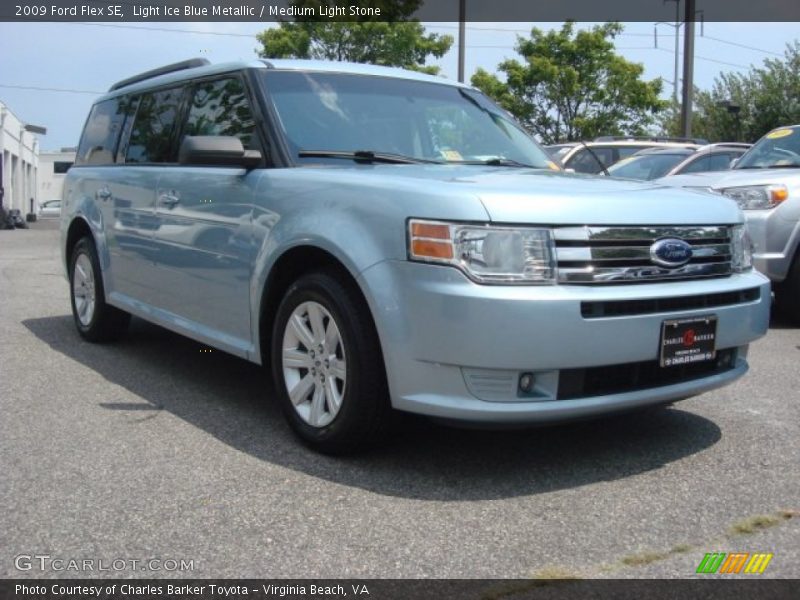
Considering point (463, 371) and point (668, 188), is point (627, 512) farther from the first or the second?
point (668, 188)

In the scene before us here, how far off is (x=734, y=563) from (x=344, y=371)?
1611 millimetres

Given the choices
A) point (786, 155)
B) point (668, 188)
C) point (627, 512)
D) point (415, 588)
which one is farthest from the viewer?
point (786, 155)

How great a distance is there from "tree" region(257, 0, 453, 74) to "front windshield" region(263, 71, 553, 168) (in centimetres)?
2177

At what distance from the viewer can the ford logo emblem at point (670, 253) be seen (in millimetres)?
3492

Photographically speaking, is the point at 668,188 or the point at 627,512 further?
the point at 668,188

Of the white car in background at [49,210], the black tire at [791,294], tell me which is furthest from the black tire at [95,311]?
the white car in background at [49,210]

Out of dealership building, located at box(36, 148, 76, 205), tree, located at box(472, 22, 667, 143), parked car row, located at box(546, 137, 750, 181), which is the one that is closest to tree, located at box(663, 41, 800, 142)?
tree, located at box(472, 22, 667, 143)

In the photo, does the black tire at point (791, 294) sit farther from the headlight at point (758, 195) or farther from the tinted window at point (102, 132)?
the tinted window at point (102, 132)

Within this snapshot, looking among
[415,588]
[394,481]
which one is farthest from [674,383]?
[415,588]

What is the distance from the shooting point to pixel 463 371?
3.30 metres

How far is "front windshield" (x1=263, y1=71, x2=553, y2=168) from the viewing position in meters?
4.37

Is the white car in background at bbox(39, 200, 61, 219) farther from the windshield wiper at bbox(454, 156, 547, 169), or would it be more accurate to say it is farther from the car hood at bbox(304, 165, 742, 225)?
the car hood at bbox(304, 165, 742, 225)

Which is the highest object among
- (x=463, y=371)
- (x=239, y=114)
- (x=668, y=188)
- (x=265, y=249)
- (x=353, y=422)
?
(x=239, y=114)

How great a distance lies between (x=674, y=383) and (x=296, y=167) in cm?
193
